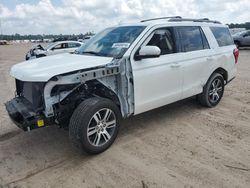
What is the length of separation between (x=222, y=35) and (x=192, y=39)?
1.22m

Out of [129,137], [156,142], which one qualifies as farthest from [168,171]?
[129,137]

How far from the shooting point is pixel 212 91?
5934 mm

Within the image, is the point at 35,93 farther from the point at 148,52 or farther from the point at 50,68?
the point at 148,52

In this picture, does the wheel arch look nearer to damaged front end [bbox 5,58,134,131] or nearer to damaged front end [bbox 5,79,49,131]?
damaged front end [bbox 5,58,134,131]

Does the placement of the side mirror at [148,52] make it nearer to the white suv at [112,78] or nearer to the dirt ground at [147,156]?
the white suv at [112,78]

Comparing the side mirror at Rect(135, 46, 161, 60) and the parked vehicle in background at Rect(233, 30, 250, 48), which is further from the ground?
the parked vehicle in background at Rect(233, 30, 250, 48)

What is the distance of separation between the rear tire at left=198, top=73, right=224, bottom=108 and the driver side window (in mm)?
1418

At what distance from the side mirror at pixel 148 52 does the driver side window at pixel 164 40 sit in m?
0.43

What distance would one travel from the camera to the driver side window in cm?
461

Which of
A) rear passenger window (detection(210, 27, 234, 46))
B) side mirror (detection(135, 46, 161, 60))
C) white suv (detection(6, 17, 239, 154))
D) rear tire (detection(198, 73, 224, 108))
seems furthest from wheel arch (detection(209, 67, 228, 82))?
side mirror (detection(135, 46, 161, 60))

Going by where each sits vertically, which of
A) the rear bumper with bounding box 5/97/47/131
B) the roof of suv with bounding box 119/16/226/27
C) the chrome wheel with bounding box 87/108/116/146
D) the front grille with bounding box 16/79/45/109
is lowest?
the chrome wheel with bounding box 87/108/116/146

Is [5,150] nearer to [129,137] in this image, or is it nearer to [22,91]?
[22,91]

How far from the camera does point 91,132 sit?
3820 millimetres

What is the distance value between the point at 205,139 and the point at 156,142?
0.84 meters
